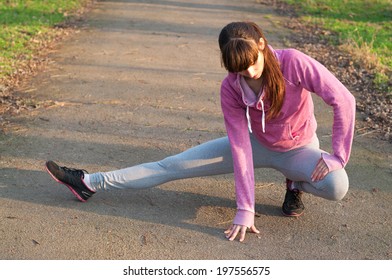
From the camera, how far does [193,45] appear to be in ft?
31.6

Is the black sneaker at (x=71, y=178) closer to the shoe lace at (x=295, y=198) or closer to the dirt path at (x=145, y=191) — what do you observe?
the dirt path at (x=145, y=191)

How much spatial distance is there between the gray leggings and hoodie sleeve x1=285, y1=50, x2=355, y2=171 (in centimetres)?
24

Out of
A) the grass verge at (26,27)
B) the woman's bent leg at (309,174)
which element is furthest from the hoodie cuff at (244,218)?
the grass verge at (26,27)

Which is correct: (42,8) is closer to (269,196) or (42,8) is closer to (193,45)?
(193,45)

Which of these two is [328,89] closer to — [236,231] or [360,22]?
[236,231]

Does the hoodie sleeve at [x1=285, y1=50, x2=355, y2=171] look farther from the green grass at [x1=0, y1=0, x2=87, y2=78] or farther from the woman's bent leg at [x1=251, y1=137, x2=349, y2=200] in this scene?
the green grass at [x1=0, y1=0, x2=87, y2=78]

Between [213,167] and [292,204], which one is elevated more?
[213,167]

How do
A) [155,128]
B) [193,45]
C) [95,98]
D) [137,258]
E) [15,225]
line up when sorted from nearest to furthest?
[137,258] < [15,225] < [155,128] < [95,98] < [193,45]

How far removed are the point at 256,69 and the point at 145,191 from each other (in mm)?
1478

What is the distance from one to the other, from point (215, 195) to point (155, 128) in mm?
1559

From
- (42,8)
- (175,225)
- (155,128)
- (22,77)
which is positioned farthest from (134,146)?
(42,8)

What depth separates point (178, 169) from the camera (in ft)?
13.9

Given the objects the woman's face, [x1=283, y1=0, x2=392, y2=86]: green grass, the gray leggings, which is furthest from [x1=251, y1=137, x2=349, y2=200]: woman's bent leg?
[x1=283, y1=0, x2=392, y2=86]: green grass

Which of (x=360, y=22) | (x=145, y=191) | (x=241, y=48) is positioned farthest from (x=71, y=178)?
(x=360, y=22)
